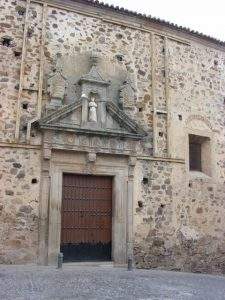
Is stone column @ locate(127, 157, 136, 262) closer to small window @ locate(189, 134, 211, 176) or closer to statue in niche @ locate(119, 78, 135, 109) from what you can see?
statue in niche @ locate(119, 78, 135, 109)

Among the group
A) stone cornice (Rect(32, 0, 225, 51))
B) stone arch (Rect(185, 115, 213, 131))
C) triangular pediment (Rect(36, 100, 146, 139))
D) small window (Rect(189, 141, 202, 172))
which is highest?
stone cornice (Rect(32, 0, 225, 51))

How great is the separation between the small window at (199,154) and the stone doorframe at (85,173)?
232cm

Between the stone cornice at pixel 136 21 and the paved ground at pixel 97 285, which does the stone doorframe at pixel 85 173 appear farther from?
the stone cornice at pixel 136 21

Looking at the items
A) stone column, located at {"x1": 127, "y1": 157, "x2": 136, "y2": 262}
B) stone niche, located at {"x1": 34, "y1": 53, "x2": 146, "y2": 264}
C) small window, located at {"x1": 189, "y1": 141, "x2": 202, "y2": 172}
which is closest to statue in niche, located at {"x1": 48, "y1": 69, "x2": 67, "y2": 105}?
stone niche, located at {"x1": 34, "y1": 53, "x2": 146, "y2": 264}

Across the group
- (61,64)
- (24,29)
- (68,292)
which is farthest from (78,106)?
(68,292)

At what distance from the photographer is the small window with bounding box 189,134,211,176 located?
1103cm

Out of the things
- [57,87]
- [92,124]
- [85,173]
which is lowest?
[85,173]

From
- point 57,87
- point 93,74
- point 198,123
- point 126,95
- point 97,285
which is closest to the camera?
point 97,285

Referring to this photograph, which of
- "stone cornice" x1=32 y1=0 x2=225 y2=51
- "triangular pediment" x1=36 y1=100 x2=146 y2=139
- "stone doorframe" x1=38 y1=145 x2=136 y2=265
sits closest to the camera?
"stone doorframe" x1=38 y1=145 x2=136 y2=265

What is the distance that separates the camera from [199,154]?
11.2 m

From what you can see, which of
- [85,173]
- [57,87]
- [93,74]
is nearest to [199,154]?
[85,173]

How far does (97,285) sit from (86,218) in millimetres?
2700

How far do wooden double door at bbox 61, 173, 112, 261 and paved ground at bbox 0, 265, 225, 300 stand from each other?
0.65 metres

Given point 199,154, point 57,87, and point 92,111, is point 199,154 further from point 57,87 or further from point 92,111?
point 57,87
